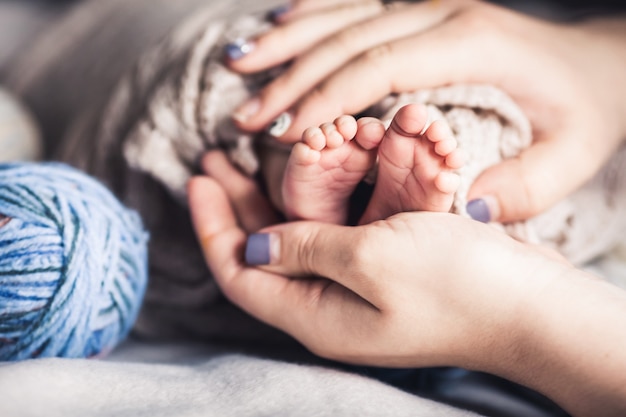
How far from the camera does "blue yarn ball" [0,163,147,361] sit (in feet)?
1.84

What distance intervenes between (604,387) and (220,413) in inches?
11.7

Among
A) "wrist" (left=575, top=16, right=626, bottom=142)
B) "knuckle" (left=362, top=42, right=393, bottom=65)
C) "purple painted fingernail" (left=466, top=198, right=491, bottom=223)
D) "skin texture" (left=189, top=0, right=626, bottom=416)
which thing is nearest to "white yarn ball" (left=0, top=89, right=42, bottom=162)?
"skin texture" (left=189, top=0, right=626, bottom=416)

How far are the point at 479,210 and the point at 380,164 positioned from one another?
0.13 metres

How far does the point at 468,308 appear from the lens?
1.63ft

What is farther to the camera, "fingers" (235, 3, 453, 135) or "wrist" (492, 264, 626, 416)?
"fingers" (235, 3, 453, 135)

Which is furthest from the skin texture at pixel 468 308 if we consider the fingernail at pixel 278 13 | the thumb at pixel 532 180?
the fingernail at pixel 278 13

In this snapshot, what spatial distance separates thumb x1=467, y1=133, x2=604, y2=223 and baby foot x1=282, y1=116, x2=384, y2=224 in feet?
0.42

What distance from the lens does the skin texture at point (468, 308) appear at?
479mm

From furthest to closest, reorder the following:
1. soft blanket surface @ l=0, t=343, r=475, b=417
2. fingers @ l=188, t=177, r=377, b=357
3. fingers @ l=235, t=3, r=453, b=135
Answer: fingers @ l=235, t=3, r=453, b=135
fingers @ l=188, t=177, r=377, b=357
soft blanket surface @ l=0, t=343, r=475, b=417

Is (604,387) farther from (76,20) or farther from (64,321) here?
(76,20)

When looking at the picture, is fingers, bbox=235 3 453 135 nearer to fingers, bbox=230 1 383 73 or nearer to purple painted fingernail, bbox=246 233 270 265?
fingers, bbox=230 1 383 73

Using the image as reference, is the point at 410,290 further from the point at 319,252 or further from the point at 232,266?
the point at 232,266

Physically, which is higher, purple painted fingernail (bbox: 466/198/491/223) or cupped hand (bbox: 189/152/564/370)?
purple painted fingernail (bbox: 466/198/491/223)

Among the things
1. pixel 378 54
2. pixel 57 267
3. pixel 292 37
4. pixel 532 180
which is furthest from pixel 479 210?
pixel 57 267
